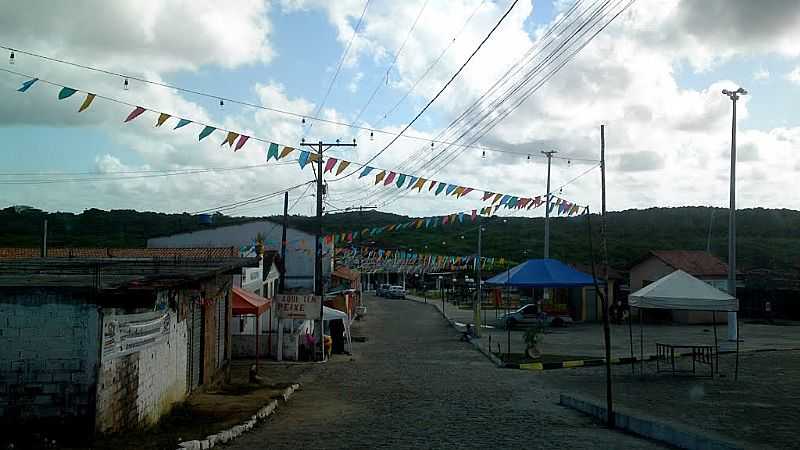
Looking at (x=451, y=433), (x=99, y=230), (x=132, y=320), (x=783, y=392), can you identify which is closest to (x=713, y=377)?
(x=783, y=392)

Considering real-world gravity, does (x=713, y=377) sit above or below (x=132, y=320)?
below

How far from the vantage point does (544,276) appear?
32.7 metres

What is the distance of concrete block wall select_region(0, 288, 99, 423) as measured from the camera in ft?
29.2

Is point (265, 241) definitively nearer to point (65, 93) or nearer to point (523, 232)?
point (65, 93)

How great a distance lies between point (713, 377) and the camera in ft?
60.8

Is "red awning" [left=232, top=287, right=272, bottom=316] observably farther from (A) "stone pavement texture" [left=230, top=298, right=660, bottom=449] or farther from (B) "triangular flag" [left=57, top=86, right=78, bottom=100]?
(B) "triangular flag" [left=57, top=86, right=78, bottom=100]

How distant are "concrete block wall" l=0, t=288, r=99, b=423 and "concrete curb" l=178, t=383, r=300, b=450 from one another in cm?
145

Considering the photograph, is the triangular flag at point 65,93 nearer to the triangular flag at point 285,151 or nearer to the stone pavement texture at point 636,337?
the triangular flag at point 285,151

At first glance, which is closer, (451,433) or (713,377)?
(451,433)

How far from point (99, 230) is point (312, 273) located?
25.6 metres

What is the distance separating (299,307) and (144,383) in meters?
13.7

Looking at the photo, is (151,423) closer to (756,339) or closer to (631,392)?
(631,392)

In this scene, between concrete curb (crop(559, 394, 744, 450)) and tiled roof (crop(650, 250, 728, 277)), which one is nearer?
concrete curb (crop(559, 394, 744, 450))

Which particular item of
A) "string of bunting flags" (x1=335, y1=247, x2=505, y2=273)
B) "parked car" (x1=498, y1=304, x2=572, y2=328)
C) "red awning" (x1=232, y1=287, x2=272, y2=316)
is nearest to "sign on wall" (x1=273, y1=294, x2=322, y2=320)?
"red awning" (x1=232, y1=287, x2=272, y2=316)
